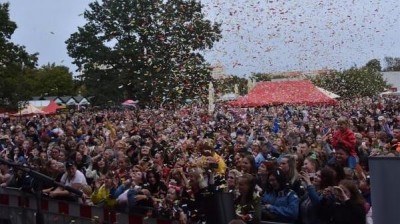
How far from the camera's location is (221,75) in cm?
4841

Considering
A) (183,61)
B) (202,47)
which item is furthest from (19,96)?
(183,61)

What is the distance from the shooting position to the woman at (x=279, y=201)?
25.4ft

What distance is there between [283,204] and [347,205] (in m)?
1.04

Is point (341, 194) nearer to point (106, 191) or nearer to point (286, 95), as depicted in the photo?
point (106, 191)

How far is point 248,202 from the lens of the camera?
798 centimetres

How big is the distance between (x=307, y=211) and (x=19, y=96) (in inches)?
2302

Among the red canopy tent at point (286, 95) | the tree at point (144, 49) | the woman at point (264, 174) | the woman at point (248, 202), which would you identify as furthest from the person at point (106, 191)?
the red canopy tent at point (286, 95)

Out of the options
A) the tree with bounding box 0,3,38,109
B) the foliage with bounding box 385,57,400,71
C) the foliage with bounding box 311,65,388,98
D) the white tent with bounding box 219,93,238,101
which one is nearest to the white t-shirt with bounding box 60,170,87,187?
the white tent with bounding box 219,93,238,101

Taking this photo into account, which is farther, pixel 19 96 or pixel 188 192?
pixel 19 96

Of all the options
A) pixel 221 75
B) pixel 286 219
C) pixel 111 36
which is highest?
pixel 111 36

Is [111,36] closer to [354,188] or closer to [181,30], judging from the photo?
[181,30]

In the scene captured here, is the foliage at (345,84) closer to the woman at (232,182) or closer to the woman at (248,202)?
the woman at (232,182)

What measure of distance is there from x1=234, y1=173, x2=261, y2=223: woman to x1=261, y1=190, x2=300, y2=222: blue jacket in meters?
0.10

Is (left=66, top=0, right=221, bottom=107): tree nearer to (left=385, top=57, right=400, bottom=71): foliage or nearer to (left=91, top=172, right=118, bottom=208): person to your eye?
(left=91, top=172, right=118, bottom=208): person
